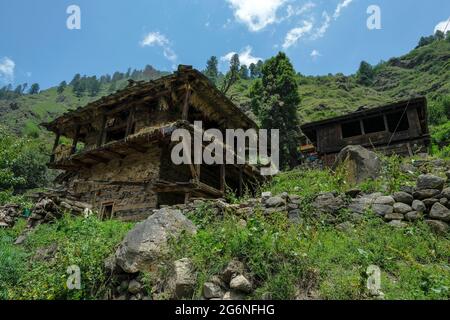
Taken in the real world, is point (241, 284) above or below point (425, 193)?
below

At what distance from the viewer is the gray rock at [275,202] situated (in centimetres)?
650

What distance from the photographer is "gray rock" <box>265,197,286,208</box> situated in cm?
650

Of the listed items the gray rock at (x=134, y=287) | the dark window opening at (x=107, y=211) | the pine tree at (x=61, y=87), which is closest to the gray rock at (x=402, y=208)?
the gray rock at (x=134, y=287)

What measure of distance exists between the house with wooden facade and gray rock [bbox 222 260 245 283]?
16185 mm

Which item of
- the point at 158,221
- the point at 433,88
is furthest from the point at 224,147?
the point at 433,88

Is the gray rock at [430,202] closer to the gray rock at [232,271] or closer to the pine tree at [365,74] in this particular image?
the gray rock at [232,271]

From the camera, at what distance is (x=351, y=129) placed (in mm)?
22203

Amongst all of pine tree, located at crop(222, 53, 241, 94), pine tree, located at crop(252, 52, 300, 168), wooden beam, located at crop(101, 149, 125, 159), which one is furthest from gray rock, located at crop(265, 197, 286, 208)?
pine tree, located at crop(222, 53, 241, 94)

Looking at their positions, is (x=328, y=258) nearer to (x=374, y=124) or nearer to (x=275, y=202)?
(x=275, y=202)

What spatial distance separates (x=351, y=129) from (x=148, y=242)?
804 inches

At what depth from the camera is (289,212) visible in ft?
20.8

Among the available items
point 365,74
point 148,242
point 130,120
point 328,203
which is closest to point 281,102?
point 130,120

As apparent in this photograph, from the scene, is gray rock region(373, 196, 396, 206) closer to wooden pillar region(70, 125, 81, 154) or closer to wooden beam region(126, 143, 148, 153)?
wooden beam region(126, 143, 148, 153)

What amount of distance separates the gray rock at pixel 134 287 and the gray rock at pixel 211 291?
1.13m
